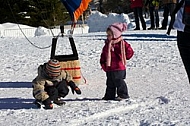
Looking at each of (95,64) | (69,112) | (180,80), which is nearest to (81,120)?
(69,112)

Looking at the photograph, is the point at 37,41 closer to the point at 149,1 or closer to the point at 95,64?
the point at 149,1

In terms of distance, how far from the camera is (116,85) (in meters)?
5.91

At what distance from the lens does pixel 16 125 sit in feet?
16.1

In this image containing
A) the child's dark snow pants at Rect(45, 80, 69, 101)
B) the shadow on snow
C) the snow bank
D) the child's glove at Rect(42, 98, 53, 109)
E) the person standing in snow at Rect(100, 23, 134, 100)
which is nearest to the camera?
the child's glove at Rect(42, 98, 53, 109)

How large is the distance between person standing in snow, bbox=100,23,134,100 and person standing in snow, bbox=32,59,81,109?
0.49m

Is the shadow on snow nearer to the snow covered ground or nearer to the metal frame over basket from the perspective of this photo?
the snow covered ground

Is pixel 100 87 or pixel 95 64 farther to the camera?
pixel 95 64

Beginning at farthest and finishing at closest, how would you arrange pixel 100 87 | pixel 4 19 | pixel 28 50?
pixel 4 19, pixel 28 50, pixel 100 87

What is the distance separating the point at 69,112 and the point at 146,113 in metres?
0.84

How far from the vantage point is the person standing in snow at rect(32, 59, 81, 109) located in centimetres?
551

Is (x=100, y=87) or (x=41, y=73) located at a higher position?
(x=41, y=73)

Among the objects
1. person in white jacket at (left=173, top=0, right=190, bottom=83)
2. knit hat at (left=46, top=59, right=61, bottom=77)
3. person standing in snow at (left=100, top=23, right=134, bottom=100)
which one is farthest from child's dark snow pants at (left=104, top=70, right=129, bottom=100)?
person in white jacket at (left=173, top=0, right=190, bottom=83)

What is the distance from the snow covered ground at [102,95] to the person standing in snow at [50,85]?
122mm

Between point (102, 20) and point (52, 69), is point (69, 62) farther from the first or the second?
point (102, 20)
